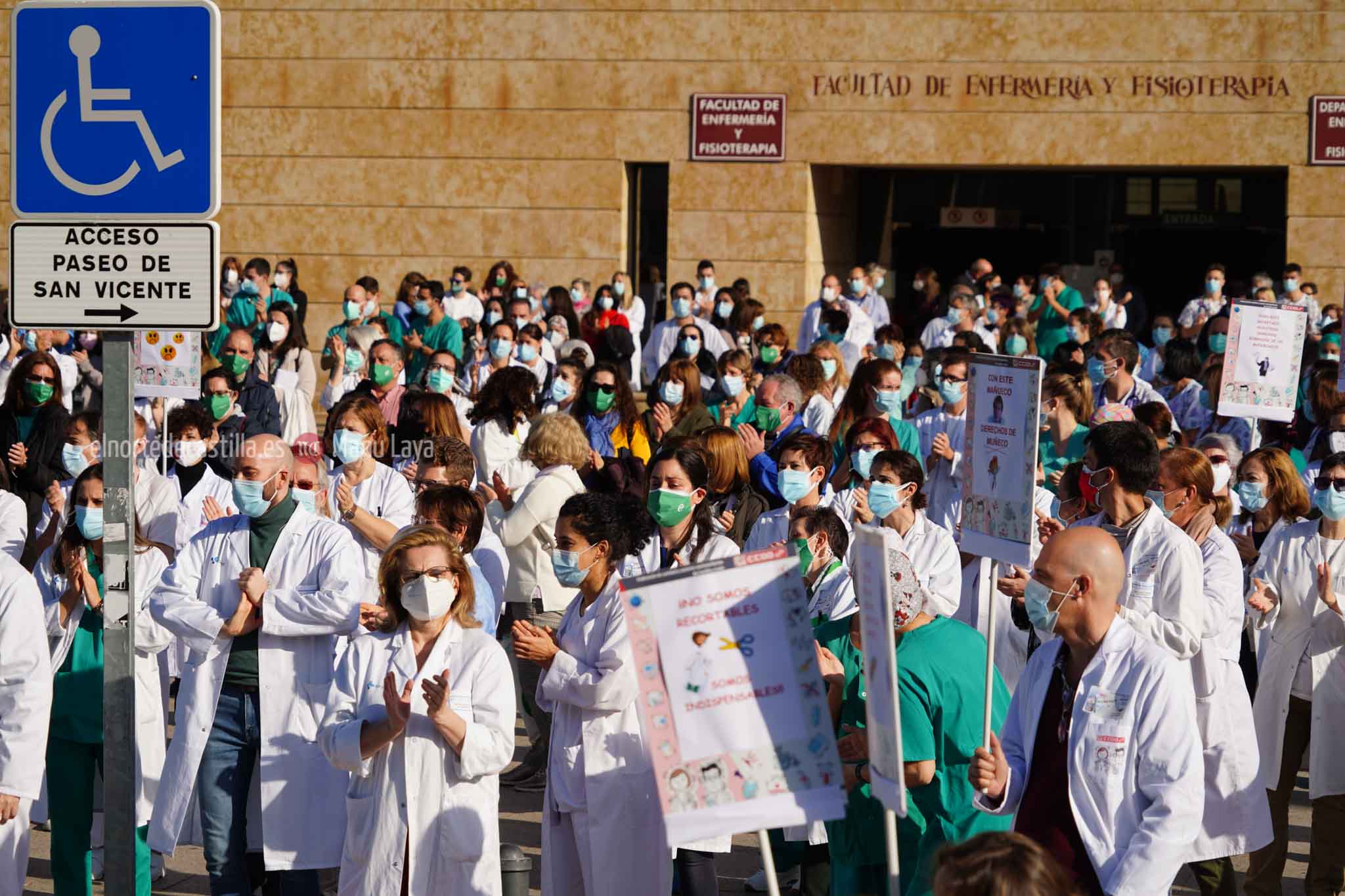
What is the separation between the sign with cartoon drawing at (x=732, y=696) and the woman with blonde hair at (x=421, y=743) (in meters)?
1.40

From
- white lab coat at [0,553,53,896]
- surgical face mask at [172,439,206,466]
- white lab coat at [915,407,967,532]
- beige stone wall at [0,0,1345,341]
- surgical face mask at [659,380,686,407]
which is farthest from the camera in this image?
beige stone wall at [0,0,1345,341]

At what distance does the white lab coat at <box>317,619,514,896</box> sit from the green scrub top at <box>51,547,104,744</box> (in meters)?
1.69

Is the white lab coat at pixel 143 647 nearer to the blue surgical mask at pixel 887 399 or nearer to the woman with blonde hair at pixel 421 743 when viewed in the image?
the woman with blonde hair at pixel 421 743

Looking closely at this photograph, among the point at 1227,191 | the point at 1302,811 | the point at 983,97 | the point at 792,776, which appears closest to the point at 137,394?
the point at 1302,811

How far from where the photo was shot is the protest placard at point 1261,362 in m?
11.6

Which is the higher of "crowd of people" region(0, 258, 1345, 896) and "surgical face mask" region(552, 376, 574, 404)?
"surgical face mask" region(552, 376, 574, 404)

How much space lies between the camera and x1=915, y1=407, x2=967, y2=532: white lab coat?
9.84m

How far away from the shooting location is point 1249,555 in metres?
9.15

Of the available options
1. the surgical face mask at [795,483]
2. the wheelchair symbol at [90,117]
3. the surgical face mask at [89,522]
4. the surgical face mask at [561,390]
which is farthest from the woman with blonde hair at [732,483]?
the surgical face mask at [561,390]

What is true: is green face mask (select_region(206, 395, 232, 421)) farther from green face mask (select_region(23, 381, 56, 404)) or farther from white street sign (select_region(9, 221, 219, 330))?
white street sign (select_region(9, 221, 219, 330))

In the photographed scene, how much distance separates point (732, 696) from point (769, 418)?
729cm

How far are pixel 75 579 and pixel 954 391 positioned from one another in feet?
18.5

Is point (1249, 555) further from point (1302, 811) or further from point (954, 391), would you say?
point (954, 391)

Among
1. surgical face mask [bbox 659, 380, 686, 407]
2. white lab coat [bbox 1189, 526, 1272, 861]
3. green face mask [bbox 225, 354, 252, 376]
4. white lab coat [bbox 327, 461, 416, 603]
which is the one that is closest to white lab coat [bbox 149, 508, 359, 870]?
white lab coat [bbox 327, 461, 416, 603]
